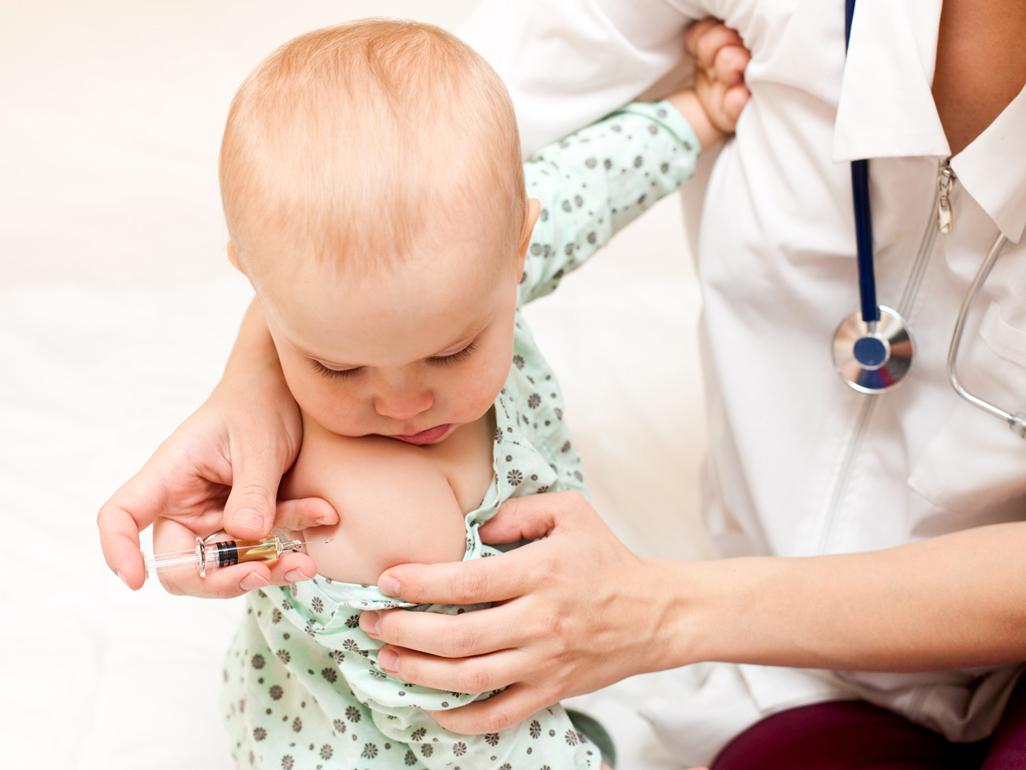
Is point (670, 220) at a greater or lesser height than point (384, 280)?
lesser

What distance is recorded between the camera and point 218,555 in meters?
0.71

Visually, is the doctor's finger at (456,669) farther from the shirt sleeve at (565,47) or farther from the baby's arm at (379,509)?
the shirt sleeve at (565,47)

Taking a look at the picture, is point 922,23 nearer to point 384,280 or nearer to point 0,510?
point 384,280

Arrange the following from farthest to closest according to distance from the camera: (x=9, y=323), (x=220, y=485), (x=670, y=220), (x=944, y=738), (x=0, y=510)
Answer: (x=670, y=220), (x=9, y=323), (x=0, y=510), (x=944, y=738), (x=220, y=485)

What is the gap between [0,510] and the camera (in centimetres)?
126

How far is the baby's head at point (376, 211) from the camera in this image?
61cm

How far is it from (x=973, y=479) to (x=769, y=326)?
0.90ft

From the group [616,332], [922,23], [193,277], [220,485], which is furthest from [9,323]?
[922,23]

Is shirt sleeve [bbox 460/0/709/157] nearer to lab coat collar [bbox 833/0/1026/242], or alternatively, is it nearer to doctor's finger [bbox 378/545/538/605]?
lab coat collar [bbox 833/0/1026/242]

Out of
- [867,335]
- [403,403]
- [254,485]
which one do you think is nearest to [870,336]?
[867,335]

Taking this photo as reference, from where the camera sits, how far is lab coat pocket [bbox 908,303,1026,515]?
2.68ft

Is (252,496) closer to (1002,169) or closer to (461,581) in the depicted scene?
(461,581)

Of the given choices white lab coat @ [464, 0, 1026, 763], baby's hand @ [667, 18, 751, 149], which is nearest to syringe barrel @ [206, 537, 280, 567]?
white lab coat @ [464, 0, 1026, 763]

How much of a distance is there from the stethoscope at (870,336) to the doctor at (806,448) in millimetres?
23
